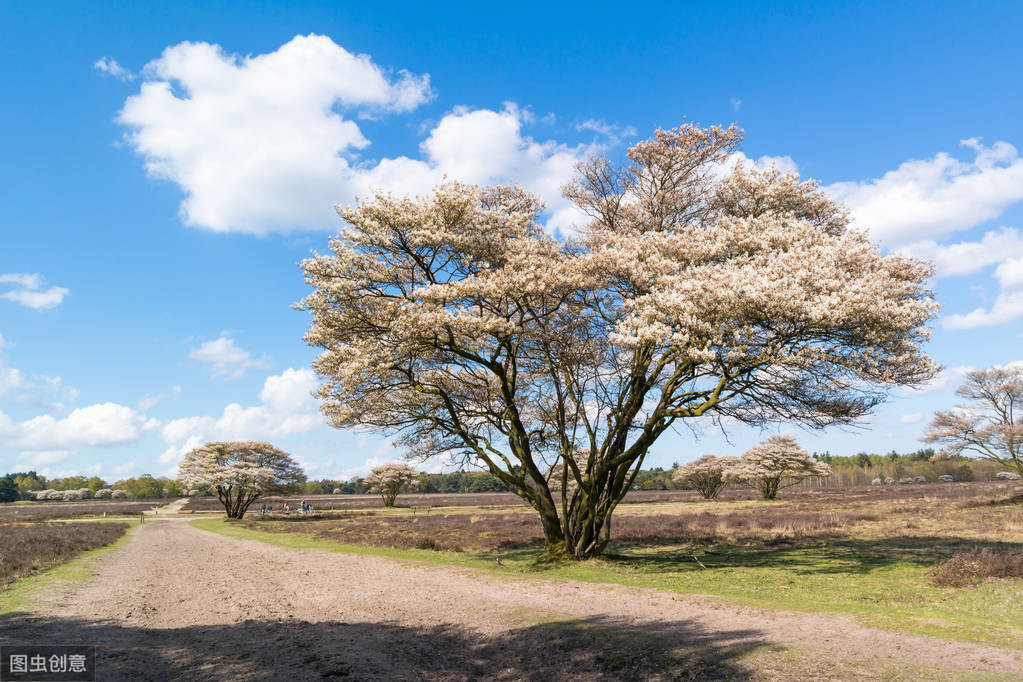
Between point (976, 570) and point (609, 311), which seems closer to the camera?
point (976, 570)

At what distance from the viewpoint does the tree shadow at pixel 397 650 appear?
29.8 feet

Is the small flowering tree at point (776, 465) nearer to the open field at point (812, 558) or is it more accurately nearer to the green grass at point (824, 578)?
the open field at point (812, 558)

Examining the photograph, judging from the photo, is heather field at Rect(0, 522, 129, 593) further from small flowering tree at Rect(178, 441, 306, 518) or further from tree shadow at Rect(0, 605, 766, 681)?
small flowering tree at Rect(178, 441, 306, 518)

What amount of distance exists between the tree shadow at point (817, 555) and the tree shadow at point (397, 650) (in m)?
9.32

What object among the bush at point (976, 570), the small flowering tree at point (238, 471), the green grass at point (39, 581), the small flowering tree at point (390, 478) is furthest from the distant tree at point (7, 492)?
the bush at point (976, 570)

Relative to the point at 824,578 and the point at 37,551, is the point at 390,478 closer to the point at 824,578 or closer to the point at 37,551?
the point at 37,551

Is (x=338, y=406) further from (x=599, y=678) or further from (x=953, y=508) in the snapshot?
(x=953, y=508)

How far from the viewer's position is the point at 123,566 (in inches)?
886

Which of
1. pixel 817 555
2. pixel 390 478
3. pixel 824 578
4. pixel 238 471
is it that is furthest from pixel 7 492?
pixel 824 578

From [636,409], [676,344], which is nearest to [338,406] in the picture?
[636,409]

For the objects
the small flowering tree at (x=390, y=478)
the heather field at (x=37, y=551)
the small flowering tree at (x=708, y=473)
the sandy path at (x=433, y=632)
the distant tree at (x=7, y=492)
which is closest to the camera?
the sandy path at (x=433, y=632)

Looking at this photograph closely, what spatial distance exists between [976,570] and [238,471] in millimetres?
61158

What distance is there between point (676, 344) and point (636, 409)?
583 cm

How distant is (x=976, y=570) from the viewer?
15312mm
